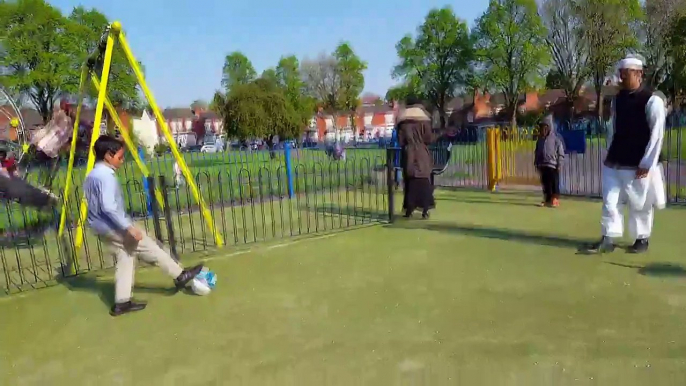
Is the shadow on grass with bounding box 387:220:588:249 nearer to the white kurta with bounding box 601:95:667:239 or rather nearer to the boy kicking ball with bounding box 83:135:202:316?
the white kurta with bounding box 601:95:667:239

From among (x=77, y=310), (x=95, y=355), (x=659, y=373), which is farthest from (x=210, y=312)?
(x=659, y=373)

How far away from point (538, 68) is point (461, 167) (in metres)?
38.4

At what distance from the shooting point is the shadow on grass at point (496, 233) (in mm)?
6523

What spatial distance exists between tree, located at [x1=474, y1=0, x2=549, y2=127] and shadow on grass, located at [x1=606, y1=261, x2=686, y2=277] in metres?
44.2

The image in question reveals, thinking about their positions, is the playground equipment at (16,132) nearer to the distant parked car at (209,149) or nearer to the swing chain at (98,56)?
the swing chain at (98,56)

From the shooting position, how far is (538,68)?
49094mm

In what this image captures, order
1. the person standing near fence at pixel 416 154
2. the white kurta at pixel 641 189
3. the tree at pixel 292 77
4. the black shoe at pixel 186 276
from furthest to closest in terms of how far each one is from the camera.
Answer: the tree at pixel 292 77
the person standing near fence at pixel 416 154
the white kurta at pixel 641 189
the black shoe at pixel 186 276

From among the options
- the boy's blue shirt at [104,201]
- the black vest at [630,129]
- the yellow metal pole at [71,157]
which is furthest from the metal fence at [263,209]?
the black vest at [630,129]

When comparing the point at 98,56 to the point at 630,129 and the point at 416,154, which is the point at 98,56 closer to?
the point at 416,154

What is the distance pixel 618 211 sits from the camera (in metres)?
5.80

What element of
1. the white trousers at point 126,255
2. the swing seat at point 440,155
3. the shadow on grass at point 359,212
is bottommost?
the shadow on grass at point 359,212

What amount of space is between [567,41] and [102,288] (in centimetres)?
4804

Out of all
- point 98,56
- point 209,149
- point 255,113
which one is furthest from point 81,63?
point 98,56

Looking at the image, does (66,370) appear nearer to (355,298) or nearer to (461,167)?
(355,298)
